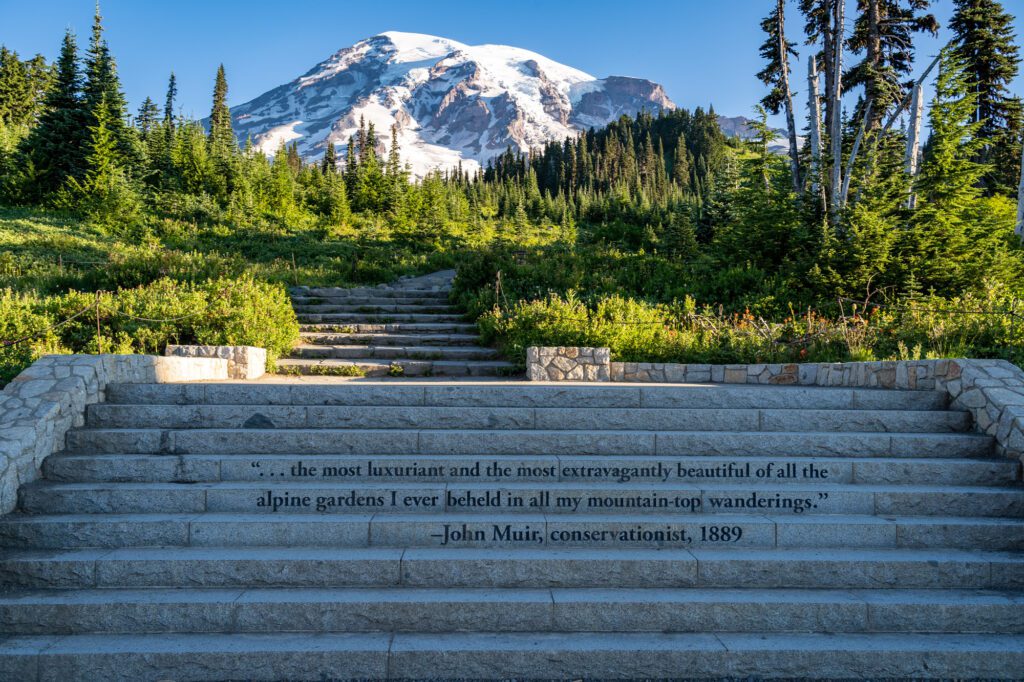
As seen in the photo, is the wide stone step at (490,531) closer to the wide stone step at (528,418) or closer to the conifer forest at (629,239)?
the wide stone step at (528,418)

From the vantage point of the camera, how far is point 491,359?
10.0 meters

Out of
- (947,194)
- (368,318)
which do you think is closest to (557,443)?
(368,318)

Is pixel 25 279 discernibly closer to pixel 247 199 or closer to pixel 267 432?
pixel 267 432

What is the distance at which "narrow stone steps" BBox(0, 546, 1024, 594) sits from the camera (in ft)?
13.1

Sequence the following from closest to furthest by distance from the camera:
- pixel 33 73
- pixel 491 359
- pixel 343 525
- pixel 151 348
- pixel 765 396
Answer: 1. pixel 343 525
2. pixel 765 396
3. pixel 151 348
4. pixel 491 359
5. pixel 33 73

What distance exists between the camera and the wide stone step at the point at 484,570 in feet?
13.1

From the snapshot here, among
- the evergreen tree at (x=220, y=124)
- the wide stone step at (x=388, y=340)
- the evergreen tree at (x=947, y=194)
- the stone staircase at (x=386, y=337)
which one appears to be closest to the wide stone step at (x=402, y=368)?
the stone staircase at (x=386, y=337)

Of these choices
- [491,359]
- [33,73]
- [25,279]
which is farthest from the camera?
[33,73]

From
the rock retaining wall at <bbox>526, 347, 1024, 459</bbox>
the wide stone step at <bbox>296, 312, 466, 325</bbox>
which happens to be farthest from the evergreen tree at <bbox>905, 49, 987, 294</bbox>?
the wide stone step at <bbox>296, 312, 466, 325</bbox>

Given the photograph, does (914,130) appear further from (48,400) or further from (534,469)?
(48,400)

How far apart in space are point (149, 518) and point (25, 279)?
12.0 metres

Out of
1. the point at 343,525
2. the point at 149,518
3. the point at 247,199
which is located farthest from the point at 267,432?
the point at 247,199

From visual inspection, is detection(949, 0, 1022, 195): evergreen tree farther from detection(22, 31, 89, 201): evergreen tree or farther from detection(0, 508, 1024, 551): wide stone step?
detection(22, 31, 89, 201): evergreen tree

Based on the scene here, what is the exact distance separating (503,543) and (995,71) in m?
33.8
